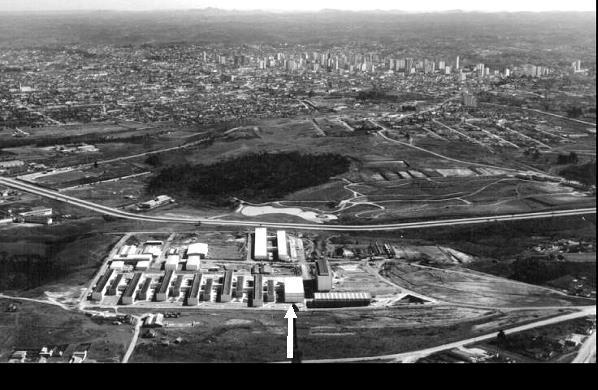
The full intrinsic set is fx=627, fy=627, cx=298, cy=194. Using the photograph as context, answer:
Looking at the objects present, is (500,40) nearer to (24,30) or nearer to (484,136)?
(484,136)

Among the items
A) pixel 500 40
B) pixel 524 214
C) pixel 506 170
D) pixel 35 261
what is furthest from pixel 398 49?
pixel 35 261

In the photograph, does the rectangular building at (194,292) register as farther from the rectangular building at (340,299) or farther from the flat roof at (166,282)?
the rectangular building at (340,299)

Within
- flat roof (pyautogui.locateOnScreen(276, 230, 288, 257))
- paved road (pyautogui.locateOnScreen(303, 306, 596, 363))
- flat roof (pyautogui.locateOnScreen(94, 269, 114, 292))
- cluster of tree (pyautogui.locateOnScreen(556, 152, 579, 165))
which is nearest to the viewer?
paved road (pyautogui.locateOnScreen(303, 306, 596, 363))

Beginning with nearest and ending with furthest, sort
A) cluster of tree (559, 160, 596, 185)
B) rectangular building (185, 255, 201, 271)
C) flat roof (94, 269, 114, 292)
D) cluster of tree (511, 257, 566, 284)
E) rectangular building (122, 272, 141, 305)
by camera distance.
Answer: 1. rectangular building (122, 272, 141, 305)
2. flat roof (94, 269, 114, 292)
3. rectangular building (185, 255, 201, 271)
4. cluster of tree (511, 257, 566, 284)
5. cluster of tree (559, 160, 596, 185)

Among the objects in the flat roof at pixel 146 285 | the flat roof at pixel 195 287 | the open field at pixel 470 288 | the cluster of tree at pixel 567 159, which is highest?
the cluster of tree at pixel 567 159

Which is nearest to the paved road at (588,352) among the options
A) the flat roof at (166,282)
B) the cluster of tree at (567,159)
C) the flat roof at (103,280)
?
the flat roof at (166,282)

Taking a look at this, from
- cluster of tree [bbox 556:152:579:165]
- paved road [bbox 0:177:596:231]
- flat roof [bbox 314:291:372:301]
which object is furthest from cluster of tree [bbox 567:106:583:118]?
flat roof [bbox 314:291:372:301]

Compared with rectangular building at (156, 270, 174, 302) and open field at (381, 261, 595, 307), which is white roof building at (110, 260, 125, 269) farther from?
open field at (381, 261, 595, 307)
